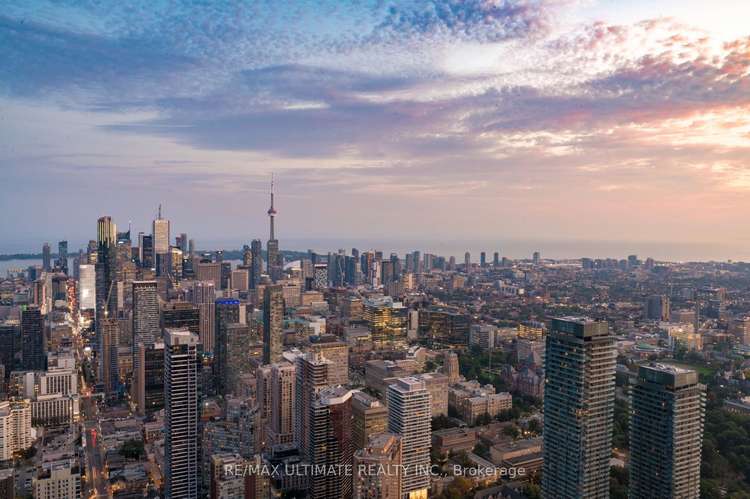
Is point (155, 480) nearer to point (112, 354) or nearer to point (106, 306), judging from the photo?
point (112, 354)

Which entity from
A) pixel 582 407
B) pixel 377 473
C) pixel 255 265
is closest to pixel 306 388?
pixel 377 473

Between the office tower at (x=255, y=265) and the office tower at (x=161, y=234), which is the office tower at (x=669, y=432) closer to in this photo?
the office tower at (x=255, y=265)

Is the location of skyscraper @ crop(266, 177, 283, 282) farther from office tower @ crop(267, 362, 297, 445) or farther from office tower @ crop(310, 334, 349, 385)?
office tower @ crop(267, 362, 297, 445)

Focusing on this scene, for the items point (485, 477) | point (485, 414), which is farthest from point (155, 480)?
point (485, 414)

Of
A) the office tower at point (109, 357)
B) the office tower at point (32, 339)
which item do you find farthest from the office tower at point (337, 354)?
the office tower at point (32, 339)

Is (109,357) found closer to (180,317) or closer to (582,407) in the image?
(180,317)

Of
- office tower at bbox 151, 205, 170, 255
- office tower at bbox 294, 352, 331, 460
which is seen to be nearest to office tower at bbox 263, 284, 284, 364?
office tower at bbox 294, 352, 331, 460
